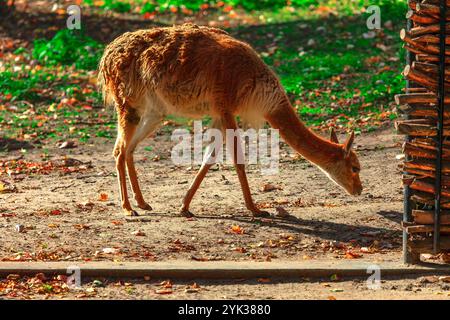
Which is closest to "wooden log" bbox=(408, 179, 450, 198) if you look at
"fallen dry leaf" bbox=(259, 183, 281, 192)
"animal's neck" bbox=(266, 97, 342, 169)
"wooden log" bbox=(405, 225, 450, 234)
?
"wooden log" bbox=(405, 225, 450, 234)

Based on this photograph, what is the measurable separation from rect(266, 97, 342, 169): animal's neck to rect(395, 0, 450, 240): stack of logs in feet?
5.72

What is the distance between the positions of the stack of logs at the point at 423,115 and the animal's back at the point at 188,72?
2130 mm

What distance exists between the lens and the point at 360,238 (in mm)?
8922

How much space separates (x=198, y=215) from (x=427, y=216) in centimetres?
261

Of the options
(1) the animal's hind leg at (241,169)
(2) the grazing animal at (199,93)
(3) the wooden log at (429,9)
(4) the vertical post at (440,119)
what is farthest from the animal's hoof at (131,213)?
(3) the wooden log at (429,9)

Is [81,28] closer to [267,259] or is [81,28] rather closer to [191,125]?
[191,125]

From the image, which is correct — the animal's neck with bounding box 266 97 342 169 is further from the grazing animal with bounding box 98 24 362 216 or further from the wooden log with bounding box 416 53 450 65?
the wooden log with bounding box 416 53 450 65

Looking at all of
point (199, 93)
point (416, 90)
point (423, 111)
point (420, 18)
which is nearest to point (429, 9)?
point (420, 18)

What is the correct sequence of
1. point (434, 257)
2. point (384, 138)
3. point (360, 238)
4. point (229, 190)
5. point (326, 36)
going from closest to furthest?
point (434, 257)
point (360, 238)
point (229, 190)
point (384, 138)
point (326, 36)

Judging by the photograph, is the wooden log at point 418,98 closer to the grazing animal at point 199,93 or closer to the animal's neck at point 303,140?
the grazing animal at point 199,93

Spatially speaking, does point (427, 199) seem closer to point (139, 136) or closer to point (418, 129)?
point (418, 129)

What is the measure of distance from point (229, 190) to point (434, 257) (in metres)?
2.98

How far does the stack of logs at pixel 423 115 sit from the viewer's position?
766cm

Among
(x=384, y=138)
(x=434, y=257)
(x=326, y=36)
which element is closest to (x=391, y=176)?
(x=384, y=138)
